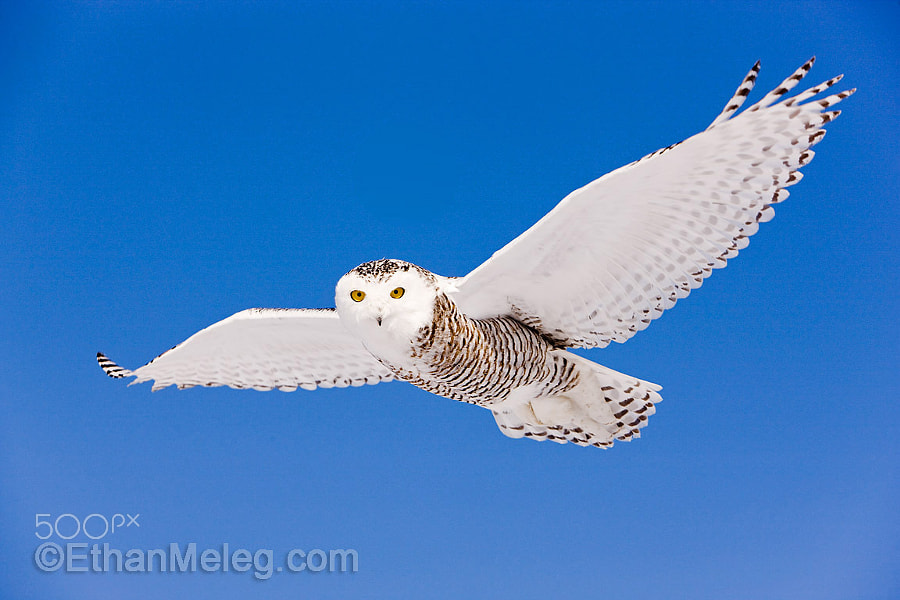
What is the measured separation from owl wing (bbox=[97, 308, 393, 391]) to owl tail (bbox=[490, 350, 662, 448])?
2.61 ft

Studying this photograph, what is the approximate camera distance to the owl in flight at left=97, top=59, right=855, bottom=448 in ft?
8.45

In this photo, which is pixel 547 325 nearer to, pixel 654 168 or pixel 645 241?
pixel 645 241

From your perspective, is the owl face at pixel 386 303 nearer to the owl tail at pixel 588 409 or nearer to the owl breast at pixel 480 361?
the owl breast at pixel 480 361

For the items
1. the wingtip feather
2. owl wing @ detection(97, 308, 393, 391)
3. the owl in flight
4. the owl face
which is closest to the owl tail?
the owl in flight

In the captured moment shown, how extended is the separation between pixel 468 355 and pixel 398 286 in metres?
0.48

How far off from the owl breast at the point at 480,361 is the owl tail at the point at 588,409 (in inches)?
2.9

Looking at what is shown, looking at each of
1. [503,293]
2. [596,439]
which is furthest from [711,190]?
[596,439]

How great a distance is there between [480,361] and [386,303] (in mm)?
577

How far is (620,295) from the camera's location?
312cm

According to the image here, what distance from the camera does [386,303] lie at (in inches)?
103

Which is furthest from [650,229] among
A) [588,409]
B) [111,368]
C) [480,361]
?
[111,368]

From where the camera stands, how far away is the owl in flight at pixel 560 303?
2576 millimetres

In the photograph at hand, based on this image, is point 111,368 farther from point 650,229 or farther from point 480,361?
point 650,229

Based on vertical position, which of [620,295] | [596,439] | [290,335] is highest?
[290,335]
